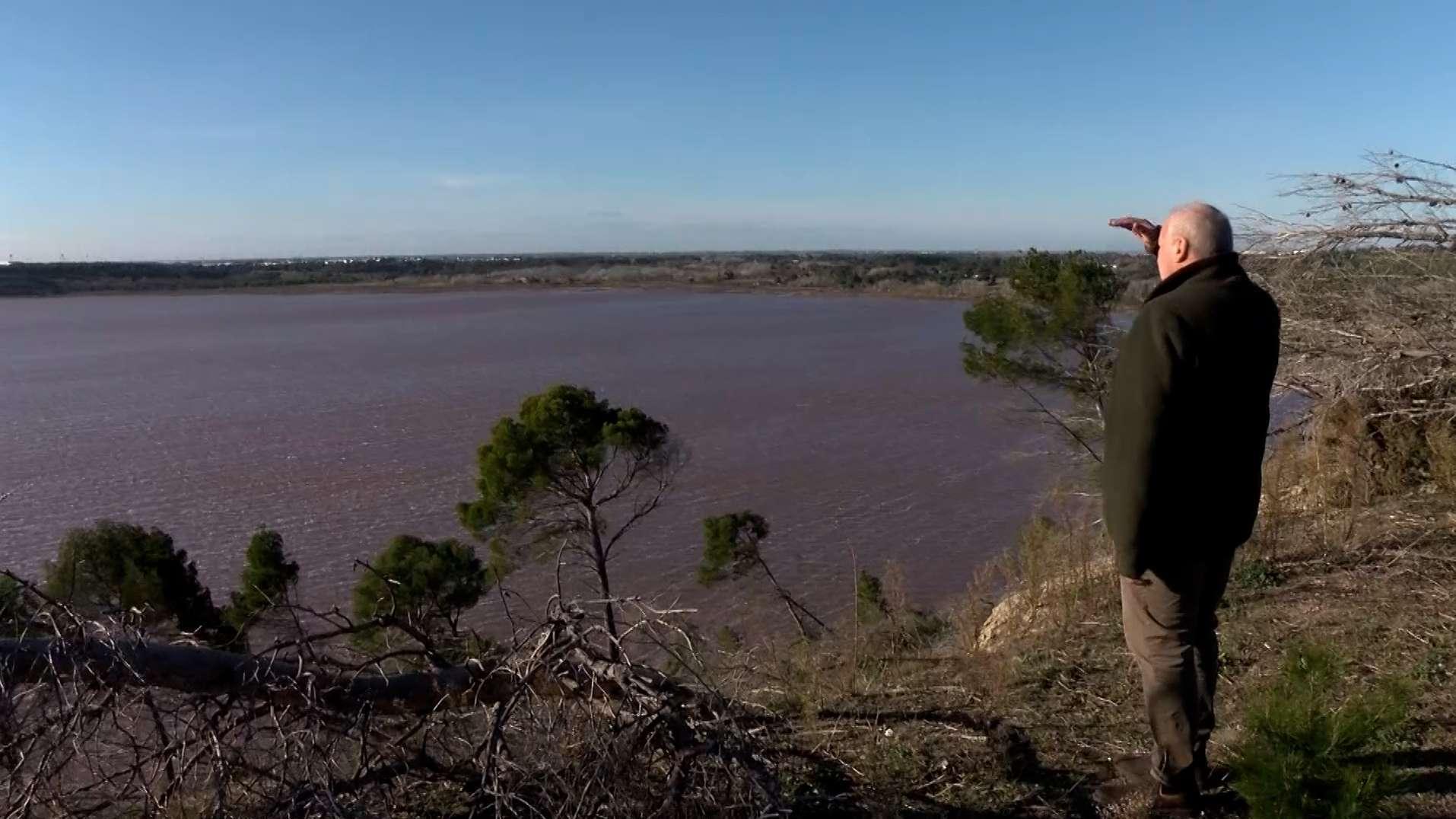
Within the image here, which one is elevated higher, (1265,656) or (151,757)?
(151,757)

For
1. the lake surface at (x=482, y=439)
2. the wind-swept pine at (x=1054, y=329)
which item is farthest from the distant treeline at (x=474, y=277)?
the wind-swept pine at (x=1054, y=329)

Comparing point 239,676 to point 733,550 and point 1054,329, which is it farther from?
point 1054,329

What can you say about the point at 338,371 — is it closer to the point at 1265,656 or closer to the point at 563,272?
the point at 1265,656

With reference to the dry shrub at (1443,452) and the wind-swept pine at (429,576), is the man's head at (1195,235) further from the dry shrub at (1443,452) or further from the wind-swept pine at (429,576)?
the wind-swept pine at (429,576)

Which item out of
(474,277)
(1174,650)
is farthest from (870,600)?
(474,277)

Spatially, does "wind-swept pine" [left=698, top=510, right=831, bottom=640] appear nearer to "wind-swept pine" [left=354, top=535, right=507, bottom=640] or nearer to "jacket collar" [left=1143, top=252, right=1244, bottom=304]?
"wind-swept pine" [left=354, top=535, right=507, bottom=640]

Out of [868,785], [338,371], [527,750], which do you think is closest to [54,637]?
[527,750]
